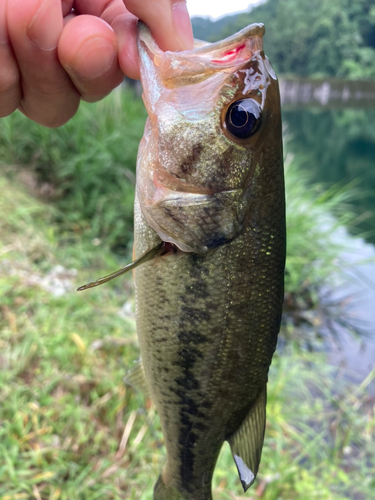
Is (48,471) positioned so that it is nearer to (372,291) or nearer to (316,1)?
(372,291)

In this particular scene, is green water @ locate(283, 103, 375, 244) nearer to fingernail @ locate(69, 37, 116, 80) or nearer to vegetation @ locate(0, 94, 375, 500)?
vegetation @ locate(0, 94, 375, 500)

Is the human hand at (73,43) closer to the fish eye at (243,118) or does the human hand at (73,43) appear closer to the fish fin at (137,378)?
the fish eye at (243,118)

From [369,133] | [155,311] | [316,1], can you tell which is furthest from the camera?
[316,1]

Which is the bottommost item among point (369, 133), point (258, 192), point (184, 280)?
point (369, 133)

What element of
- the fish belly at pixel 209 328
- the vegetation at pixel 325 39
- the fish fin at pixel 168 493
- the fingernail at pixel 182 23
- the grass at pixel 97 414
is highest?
the fingernail at pixel 182 23

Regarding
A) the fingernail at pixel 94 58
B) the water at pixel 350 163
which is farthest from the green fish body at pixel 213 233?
the water at pixel 350 163

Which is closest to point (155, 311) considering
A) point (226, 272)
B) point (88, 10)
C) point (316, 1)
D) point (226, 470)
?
point (226, 272)

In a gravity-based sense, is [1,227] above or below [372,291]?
above
